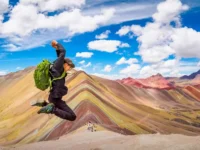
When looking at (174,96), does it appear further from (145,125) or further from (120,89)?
(145,125)

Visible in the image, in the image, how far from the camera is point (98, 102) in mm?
45938

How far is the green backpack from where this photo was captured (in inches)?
412

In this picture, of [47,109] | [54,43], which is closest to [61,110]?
[47,109]

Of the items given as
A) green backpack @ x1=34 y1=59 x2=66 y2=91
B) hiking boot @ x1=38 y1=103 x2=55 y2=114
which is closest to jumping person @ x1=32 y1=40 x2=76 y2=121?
hiking boot @ x1=38 y1=103 x2=55 y2=114

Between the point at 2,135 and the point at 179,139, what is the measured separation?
41.6 meters

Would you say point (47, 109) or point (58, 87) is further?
point (58, 87)

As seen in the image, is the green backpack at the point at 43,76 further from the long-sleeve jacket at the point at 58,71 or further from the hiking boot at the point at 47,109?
the hiking boot at the point at 47,109

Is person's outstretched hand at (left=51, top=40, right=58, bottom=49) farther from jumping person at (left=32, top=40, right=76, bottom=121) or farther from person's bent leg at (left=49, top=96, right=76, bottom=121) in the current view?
person's bent leg at (left=49, top=96, right=76, bottom=121)

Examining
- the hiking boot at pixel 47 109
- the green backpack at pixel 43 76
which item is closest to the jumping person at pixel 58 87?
the hiking boot at pixel 47 109

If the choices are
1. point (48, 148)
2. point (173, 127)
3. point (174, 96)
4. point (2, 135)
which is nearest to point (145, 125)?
point (173, 127)

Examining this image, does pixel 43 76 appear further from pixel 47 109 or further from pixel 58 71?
pixel 47 109

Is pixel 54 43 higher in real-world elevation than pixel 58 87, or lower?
higher

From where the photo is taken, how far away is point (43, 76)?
1053 centimetres

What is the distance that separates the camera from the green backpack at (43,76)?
10.5 metres
